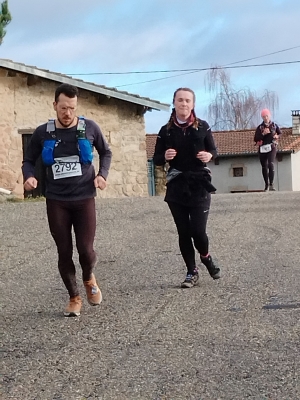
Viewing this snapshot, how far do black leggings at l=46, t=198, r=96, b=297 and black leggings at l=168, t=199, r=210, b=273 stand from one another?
43.7 inches

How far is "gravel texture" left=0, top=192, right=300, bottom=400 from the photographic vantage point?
14.4ft

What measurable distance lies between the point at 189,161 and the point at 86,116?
584 inches

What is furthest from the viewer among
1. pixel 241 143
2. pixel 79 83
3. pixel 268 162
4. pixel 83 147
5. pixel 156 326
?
pixel 241 143

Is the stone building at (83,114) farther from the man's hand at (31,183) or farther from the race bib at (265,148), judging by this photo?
the man's hand at (31,183)

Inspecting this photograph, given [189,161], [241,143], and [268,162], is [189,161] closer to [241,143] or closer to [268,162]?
[268,162]

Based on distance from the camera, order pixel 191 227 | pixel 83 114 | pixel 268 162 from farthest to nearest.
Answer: pixel 83 114 → pixel 268 162 → pixel 191 227

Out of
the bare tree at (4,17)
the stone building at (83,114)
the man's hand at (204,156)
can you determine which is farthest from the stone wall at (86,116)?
the man's hand at (204,156)

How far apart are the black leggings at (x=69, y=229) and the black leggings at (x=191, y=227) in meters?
1.11

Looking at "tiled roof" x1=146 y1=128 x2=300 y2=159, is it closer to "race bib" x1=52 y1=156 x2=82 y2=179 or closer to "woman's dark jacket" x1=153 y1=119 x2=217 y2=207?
"woman's dark jacket" x1=153 y1=119 x2=217 y2=207

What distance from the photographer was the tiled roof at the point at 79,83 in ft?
68.4

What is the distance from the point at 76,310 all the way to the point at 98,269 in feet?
7.15

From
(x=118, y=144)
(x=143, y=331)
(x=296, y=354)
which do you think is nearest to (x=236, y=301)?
(x=143, y=331)

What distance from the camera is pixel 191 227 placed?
708 cm

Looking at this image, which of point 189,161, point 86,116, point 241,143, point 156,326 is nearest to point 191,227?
point 189,161
